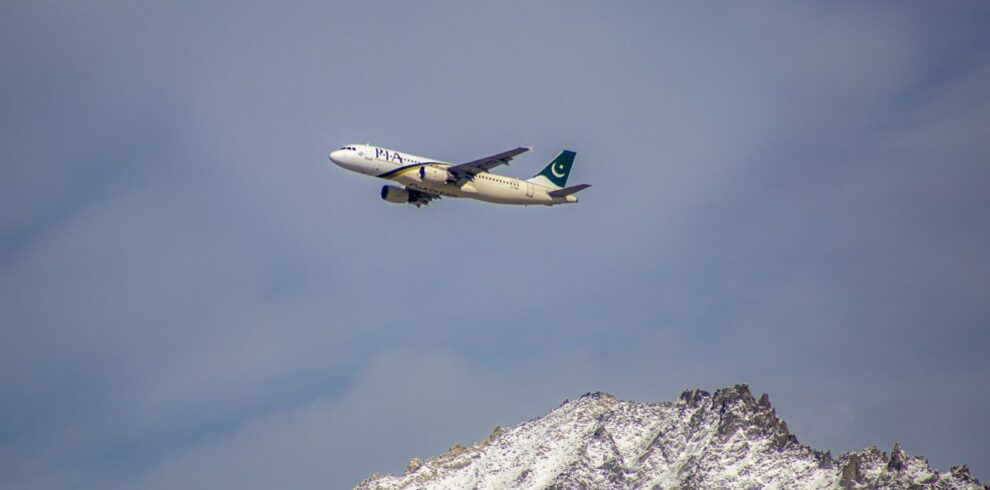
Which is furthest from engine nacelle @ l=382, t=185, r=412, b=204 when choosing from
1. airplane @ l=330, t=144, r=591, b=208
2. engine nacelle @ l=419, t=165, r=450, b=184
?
engine nacelle @ l=419, t=165, r=450, b=184

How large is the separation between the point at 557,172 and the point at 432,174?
60.2ft

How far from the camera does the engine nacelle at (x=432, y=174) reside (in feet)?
441

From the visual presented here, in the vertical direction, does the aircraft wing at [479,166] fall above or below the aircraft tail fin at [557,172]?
below

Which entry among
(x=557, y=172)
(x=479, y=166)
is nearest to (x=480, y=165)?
(x=479, y=166)

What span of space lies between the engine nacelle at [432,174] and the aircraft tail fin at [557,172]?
12373 millimetres

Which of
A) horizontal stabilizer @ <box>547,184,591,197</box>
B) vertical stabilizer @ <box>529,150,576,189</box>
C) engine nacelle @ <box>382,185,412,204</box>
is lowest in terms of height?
horizontal stabilizer @ <box>547,184,591,197</box>

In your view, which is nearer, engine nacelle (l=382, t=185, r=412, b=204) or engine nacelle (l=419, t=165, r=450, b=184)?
engine nacelle (l=419, t=165, r=450, b=184)

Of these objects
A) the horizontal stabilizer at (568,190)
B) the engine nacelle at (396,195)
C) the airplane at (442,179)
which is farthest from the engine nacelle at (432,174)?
the horizontal stabilizer at (568,190)

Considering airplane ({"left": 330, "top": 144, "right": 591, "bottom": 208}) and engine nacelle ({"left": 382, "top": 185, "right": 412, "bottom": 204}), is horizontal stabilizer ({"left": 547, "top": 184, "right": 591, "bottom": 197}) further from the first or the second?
engine nacelle ({"left": 382, "top": 185, "right": 412, "bottom": 204})

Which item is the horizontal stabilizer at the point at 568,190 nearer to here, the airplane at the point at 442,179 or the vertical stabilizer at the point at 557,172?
the airplane at the point at 442,179

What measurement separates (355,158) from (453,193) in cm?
885

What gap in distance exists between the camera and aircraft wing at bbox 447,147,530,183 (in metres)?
134

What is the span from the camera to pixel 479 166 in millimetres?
134625

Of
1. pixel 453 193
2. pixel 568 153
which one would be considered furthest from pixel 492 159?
pixel 568 153
